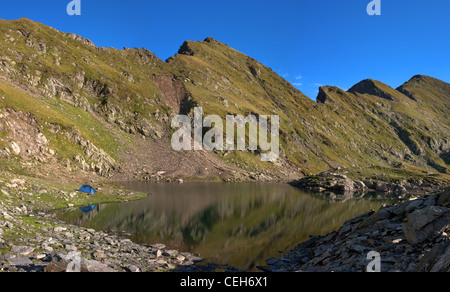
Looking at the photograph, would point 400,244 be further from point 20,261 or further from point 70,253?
point 20,261

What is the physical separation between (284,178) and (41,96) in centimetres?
12718

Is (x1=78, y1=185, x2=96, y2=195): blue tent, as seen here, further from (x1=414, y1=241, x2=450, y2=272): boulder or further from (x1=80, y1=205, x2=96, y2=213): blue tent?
(x1=414, y1=241, x2=450, y2=272): boulder

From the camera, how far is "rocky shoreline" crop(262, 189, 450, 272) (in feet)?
43.3

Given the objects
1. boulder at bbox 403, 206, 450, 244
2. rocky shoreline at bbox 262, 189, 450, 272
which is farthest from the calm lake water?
boulder at bbox 403, 206, 450, 244

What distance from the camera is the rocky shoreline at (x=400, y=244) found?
43.3 ft

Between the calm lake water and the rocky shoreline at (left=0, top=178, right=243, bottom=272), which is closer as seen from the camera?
the rocky shoreline at (left=0, top=178, right=243, bottom=272)

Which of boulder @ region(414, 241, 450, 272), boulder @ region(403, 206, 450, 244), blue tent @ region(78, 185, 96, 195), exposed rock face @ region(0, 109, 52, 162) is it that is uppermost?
exposed rock face @ region(0, 109, 52, 162)

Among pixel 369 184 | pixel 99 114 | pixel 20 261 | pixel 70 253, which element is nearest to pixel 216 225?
pixel 70 253

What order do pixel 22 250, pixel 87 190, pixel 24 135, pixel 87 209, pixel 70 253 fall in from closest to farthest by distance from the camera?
pixel 22 250, pixel 70 253, pixel 87 209, pixel 87 190, pixel 24 135

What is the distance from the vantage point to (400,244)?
17.5 meters

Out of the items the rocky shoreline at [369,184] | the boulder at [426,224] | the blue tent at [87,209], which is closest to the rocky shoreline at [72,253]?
the blue tent at [87,209]

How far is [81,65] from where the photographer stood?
142125mm

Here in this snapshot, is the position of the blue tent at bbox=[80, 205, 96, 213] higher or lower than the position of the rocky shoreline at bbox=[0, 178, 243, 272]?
higher
